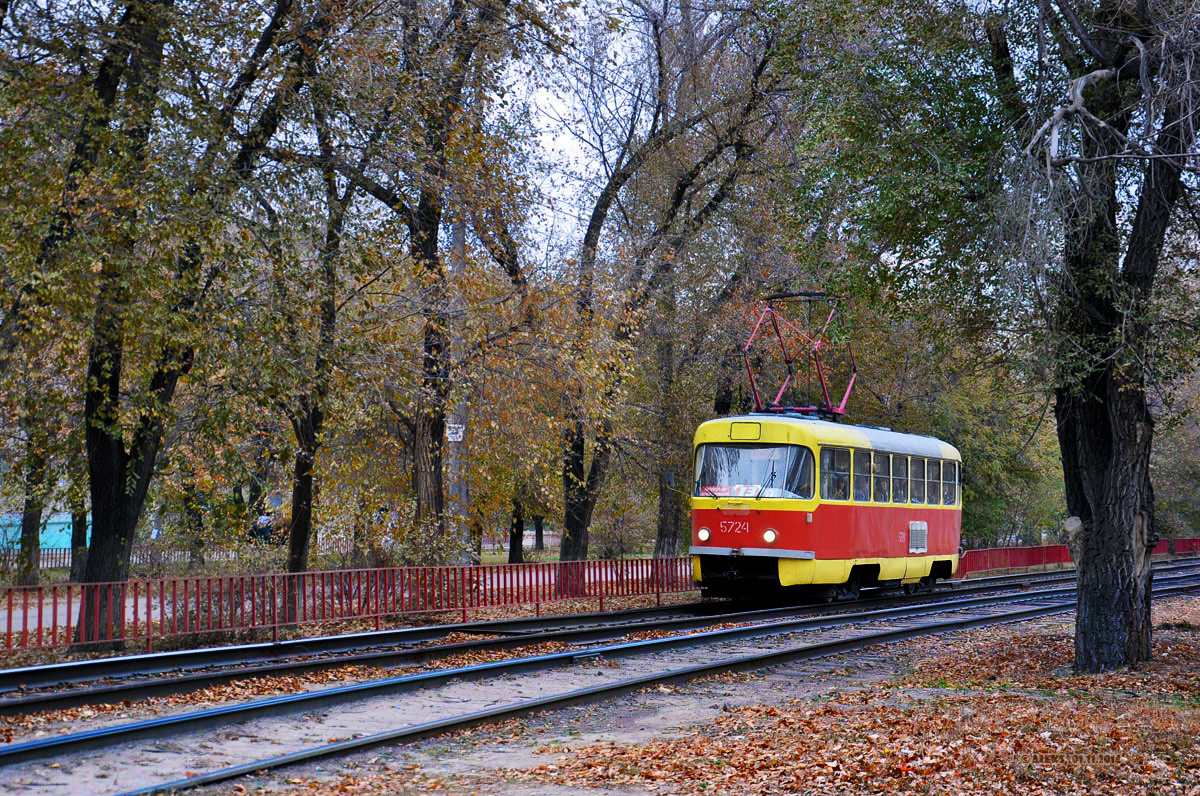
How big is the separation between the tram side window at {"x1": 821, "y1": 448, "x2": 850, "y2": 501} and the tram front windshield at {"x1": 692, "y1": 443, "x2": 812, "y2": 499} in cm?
37

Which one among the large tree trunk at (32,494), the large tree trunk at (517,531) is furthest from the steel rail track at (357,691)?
the large tree trunk at (517,531)

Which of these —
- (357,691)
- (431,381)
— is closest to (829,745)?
(357,691)

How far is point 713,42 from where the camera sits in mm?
25609

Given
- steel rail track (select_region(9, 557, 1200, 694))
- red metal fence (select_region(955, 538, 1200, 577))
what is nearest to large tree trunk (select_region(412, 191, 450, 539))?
steel rail track (select_region(9, 557, 1200, 694))

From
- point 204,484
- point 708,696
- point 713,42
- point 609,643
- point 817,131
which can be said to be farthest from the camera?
point 713,42

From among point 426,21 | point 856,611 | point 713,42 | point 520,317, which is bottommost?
point 856,611

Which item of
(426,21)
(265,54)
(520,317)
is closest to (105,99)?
(265,54)

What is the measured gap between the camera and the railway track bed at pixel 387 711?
816 centimetres

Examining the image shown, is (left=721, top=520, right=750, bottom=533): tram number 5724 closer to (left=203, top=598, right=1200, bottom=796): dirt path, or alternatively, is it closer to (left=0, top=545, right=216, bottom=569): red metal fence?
(left=203, top=598, right=1200, bottom=796): dirt path

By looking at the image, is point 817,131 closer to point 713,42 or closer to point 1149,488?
point 1149,488

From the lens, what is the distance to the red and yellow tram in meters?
19.9

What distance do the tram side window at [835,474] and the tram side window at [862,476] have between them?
1.17 ft

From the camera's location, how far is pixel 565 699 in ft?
35.9

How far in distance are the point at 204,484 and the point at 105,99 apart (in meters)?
9.13
